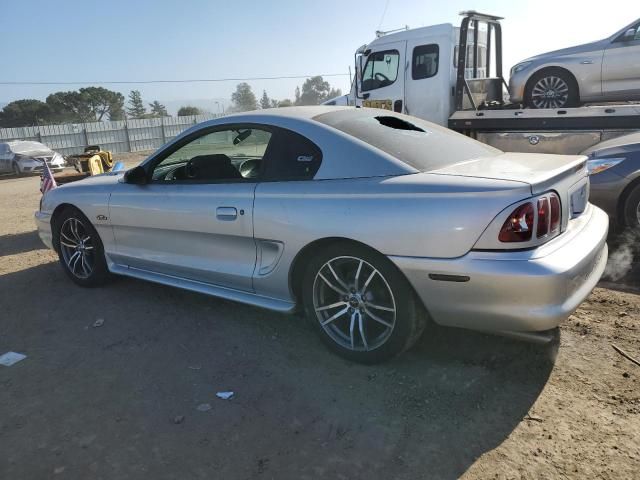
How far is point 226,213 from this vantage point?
354 centimetres

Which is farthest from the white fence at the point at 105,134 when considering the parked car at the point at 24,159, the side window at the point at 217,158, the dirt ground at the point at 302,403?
the dirt ground at the point at 302,403

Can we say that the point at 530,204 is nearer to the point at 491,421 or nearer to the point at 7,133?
the point at 491,421

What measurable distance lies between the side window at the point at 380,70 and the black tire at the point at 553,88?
92.3 inches

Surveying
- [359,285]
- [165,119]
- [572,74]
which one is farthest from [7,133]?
[359,285]

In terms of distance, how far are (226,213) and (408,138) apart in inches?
52.4

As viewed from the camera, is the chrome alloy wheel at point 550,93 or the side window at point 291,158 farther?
the chrome alloy wheel at point 550,93

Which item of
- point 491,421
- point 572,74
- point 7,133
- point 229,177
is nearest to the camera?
point 491,421

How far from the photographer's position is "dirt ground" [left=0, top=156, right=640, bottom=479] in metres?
2.37

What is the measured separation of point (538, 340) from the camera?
281 centimetres

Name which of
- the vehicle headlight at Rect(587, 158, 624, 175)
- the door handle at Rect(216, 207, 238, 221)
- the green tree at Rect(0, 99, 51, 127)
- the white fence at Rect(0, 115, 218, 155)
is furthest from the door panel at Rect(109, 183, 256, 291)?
the green tree at Rect(0, 99, 51, 127)

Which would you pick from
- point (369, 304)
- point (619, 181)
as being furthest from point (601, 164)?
point (369, 304)

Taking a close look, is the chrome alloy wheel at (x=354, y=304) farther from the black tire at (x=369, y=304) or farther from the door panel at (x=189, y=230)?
the door panel at (x=189, y=230)

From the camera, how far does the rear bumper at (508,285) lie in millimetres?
2553

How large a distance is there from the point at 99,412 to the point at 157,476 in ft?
2.34
